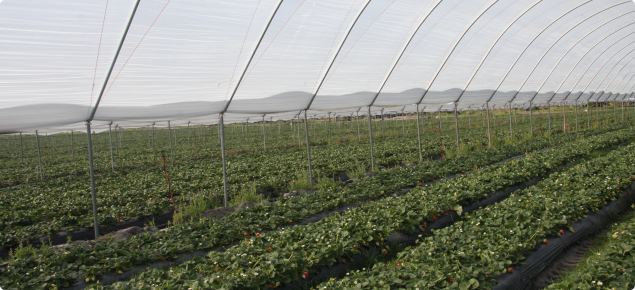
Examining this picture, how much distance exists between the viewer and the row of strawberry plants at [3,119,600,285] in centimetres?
450

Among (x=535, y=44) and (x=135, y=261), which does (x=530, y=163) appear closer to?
(x=535, y=44)

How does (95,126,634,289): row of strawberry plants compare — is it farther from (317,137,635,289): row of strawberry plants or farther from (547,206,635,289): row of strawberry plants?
(547,206,635,289): row of strawberry plants

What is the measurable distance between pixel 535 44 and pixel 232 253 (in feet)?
49.3

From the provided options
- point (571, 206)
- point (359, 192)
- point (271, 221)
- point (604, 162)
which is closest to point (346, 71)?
point (359, 192)

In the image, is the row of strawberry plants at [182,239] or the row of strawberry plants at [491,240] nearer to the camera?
the row of strawberry plants at [491,240]

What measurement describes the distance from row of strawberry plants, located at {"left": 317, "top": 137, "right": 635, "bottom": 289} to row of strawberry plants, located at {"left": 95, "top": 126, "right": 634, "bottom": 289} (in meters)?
0.49

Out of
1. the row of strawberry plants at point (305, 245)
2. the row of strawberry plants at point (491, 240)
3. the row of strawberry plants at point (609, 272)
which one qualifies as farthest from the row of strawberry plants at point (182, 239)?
the row of strawberry plants at point (609, 272)

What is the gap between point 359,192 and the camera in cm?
793

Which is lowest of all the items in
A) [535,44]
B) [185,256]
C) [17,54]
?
[185,256]

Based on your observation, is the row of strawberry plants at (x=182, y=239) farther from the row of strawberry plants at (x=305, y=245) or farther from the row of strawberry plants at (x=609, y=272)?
the row of strawberry plants at (x=609, y=272)

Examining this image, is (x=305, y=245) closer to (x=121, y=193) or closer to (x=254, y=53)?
(x=254, y=53)

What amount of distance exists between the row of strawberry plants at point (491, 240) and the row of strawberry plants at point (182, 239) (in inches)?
90.4

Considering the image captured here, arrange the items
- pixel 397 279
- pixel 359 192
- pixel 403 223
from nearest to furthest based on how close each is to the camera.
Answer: pixel 397 279, pixel 403 223, pixel 359 192

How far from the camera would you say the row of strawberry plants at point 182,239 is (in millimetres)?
4496
